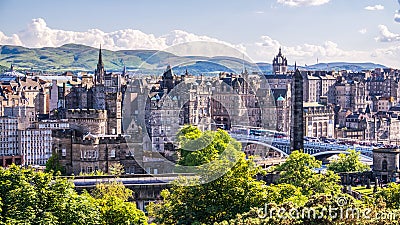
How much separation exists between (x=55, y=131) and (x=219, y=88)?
65.5 ft

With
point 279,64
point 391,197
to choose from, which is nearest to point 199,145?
point 391,197

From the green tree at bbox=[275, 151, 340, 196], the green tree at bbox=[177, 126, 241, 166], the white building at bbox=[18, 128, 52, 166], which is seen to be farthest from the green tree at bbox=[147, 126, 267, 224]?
the white building at bbox=[18, 128, 52, 166]

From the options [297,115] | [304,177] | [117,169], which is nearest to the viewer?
[304,177]

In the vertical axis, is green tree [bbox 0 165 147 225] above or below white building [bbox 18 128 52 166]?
above

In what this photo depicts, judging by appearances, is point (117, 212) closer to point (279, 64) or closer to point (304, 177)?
point (304, 177)

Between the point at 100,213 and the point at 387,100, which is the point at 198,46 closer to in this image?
the point at 100,213

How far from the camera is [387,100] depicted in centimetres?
13900

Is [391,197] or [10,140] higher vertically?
[391,197]

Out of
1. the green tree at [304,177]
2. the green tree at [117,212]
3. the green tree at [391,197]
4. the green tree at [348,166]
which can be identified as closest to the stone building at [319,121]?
the green tree at [348,166]

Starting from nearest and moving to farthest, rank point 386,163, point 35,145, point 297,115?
point 386,163, point 297,115, point 35,145

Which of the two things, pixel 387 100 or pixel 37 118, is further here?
pixel 387 100

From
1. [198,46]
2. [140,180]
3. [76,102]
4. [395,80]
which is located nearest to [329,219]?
[198,46]

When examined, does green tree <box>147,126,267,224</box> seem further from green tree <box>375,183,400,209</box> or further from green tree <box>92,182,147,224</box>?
green tree <box>375,183,400,209</box>

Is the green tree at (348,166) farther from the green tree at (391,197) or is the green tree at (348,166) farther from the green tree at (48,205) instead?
the green tree at (48,205)
